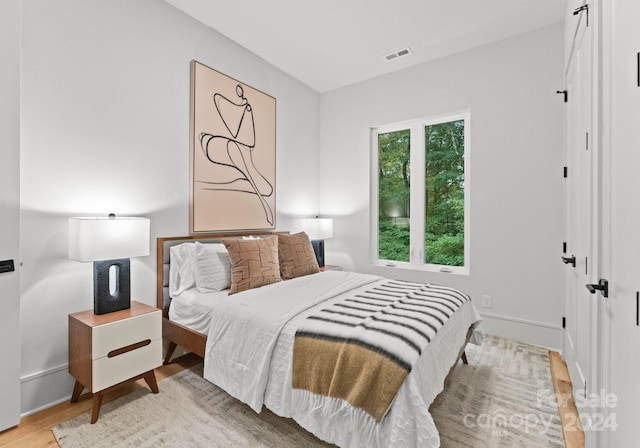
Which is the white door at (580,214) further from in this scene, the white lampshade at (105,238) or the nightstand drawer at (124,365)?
the white lampshade at (105,238)

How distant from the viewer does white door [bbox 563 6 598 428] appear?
5.50ft

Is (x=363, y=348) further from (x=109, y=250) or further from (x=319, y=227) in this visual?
(x=319, y=227)

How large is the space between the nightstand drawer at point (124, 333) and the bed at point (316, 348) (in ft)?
0.93

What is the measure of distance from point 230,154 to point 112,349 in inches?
78.9

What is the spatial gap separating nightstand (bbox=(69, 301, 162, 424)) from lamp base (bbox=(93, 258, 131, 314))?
0.05 metres

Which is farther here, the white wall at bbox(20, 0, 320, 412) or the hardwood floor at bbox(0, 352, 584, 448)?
the white wall at bbox(20, 0, 320, 412)

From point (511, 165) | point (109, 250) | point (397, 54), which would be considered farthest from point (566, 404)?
point (397, 54)

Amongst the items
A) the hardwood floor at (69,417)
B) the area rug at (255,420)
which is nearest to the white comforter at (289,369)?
the area rug at (255,420)

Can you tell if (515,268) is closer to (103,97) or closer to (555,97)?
(555,97)

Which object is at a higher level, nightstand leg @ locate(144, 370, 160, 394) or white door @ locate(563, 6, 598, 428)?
white door @ locate(563, 6, 598, 428)

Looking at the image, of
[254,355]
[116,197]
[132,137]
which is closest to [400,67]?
[132,137]

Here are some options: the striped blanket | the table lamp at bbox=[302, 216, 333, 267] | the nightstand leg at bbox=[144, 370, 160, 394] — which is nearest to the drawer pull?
the nightstand leg at bbox=[144, 370, 160, 394]

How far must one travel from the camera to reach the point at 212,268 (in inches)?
101

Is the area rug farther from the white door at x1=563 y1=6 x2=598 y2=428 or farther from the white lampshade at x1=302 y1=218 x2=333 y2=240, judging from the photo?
the white lampshade at x1=302 y1=218 x2=333 y2=240
